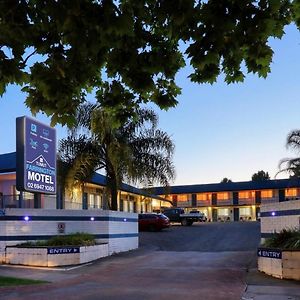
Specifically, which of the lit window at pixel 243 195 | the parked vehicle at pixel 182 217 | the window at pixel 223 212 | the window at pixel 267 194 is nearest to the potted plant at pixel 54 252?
the parked vehicle at pixel 182 217

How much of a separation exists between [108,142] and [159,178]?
11.6 ft

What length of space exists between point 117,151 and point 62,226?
5.64m

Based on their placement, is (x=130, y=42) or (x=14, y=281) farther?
(x=14, y=281)

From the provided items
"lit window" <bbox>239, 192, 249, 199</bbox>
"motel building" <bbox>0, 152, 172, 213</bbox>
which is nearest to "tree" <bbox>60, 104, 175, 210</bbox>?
"motel building" <bbox>0, 152, 172, 213</bbox>

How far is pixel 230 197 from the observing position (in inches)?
3113

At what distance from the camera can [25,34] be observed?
6.46 m

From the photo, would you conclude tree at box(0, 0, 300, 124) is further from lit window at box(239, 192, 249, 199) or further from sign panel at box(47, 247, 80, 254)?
lit window at box(239, 192, 249, 199)

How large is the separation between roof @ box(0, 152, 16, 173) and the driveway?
9.06 meters

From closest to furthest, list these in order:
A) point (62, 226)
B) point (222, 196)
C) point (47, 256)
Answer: point (47, 256) < point (62, 226) < point (222, 196)

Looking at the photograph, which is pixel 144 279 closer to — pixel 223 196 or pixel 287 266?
pixel 287 266

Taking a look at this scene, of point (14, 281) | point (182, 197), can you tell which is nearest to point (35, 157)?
point (14, 281)

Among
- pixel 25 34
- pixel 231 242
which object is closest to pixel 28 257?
pixel 231 242

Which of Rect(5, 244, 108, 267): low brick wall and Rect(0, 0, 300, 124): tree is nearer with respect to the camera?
Rect(0, 0, 300, 124): tree

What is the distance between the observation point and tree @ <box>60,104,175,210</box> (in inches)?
1131
